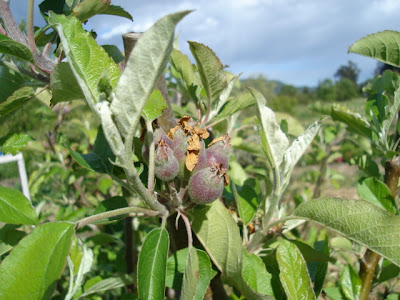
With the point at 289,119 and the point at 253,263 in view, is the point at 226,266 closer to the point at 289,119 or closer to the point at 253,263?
the point at 253,263

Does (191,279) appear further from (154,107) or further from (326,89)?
(326,89)

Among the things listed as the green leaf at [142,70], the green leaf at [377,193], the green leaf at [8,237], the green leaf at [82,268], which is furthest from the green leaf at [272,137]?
the green leaf at [8,237]

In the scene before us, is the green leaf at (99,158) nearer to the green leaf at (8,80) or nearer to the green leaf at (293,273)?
the green leaf at (8,80)

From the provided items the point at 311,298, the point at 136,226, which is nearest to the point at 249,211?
the point at 311,298

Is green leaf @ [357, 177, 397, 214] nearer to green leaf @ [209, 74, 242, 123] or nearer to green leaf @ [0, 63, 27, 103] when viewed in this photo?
green leaf @ [209, 74, 242, 123]

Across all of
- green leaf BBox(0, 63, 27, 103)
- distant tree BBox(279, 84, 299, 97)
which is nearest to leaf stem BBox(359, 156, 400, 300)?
green leaf BBox(0, 63, 27, 103)
